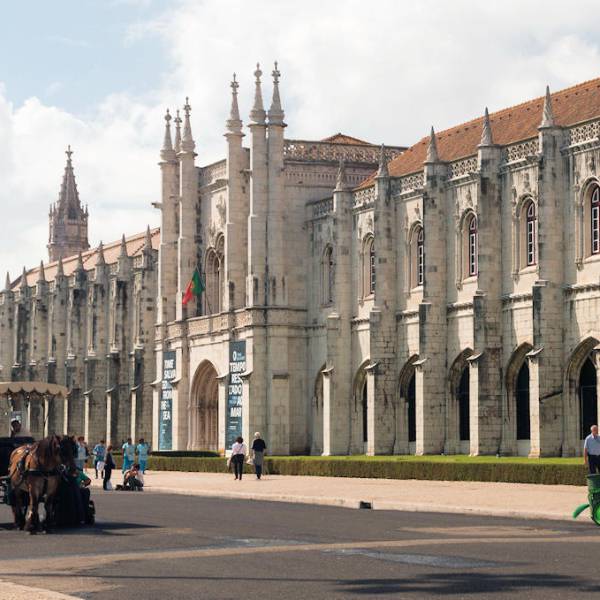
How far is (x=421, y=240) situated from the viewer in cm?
6059

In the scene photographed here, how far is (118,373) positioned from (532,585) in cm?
7353

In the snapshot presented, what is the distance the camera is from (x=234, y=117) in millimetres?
71188

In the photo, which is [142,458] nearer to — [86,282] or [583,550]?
[583,550]

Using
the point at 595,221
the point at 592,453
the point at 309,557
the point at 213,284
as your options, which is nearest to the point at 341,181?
the point at 213,284

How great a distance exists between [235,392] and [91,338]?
2728 cm

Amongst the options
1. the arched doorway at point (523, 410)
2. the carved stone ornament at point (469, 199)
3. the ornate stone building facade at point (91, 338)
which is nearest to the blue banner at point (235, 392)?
the ornate stone building facade at point (91, 338)

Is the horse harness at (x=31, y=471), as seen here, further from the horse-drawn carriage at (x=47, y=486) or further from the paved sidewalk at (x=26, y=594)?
the paved sidewalk at (x=26, y=594)

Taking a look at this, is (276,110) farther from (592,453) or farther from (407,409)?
(592,453)

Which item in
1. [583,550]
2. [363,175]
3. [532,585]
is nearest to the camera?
[532,585]

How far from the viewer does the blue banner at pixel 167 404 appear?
76.8 meters

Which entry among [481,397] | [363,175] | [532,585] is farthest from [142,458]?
[532,585]

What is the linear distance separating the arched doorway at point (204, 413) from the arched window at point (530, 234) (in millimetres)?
24534

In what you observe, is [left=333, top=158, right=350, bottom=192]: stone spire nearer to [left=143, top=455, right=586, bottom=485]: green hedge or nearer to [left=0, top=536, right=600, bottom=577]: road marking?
[left=143, top=455, right=586, bottom=485]: green hedge

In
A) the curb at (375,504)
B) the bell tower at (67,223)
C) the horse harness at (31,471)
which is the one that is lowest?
the curb at (375,504)
